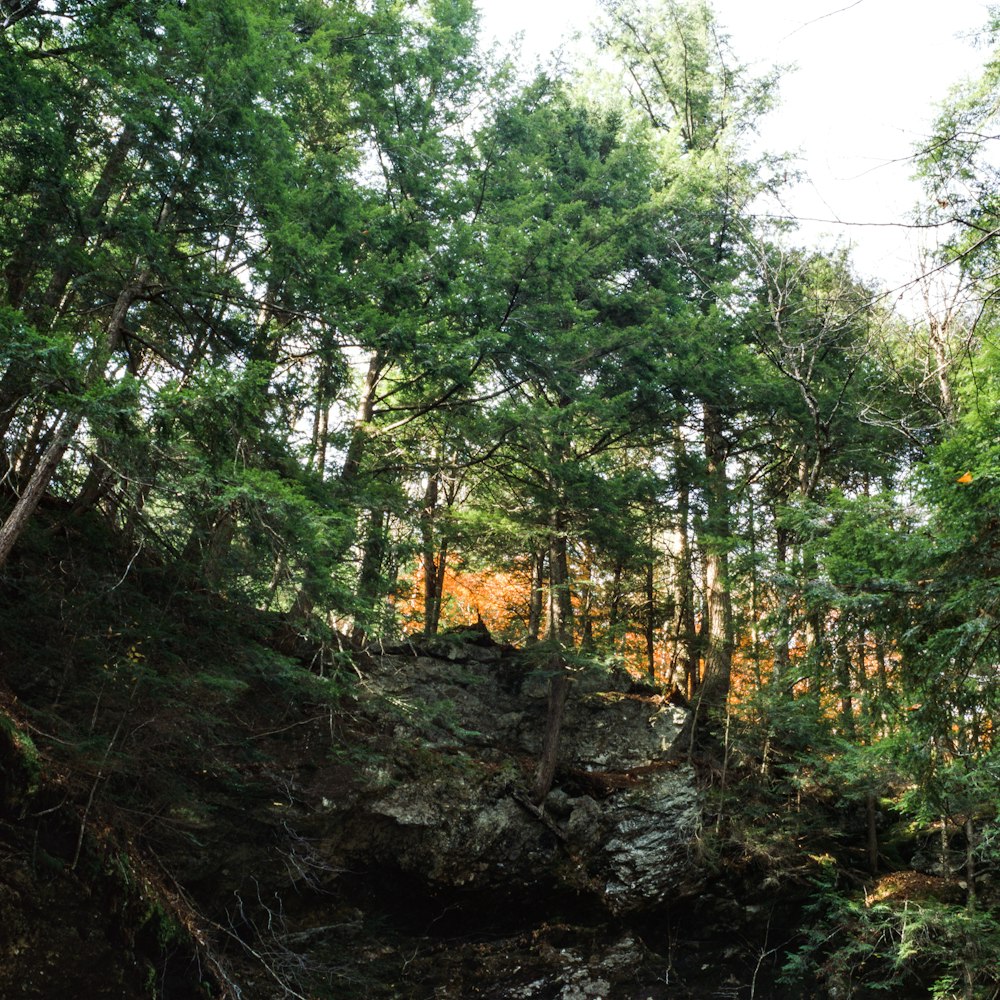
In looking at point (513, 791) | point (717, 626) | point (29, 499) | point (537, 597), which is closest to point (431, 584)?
point (537, 597)

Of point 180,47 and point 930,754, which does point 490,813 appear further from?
point 180,47

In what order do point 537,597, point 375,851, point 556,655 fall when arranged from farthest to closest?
point 537,597
point 556,655
point 375,851

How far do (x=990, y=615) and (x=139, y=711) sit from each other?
733 centimetres

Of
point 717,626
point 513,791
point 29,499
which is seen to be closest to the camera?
point 29,499

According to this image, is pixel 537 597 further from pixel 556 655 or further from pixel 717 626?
pixel 556 655

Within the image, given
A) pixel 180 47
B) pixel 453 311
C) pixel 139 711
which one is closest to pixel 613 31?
pixel 453 311

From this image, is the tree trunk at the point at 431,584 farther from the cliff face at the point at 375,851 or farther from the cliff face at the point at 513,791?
the cliff face at the point at 375,851

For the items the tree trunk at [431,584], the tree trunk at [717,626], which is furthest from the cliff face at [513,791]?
the tree trunk at [431,584]

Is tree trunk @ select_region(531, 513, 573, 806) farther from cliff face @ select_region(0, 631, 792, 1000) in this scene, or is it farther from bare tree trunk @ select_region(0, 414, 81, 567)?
bare tree trunk @ select_region(0, 414, 81, 567)

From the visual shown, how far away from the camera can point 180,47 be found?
7.03 m

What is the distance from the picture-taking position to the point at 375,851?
9.51 metres

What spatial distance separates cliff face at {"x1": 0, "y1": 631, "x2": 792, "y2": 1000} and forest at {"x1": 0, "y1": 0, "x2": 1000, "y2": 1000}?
8 centimetres

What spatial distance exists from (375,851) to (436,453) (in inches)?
231

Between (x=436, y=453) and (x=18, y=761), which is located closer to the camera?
(x=18, y=761)
